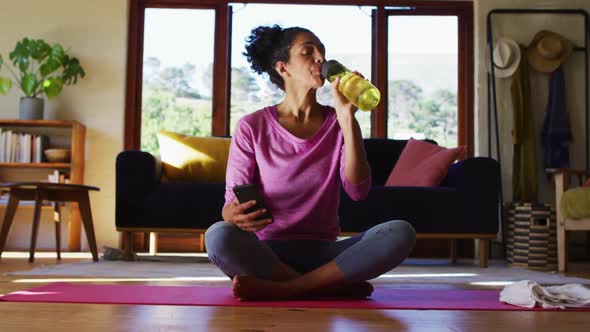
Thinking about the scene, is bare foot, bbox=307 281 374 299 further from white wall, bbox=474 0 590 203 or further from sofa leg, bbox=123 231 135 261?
white wall, bbox=474 0 590 203

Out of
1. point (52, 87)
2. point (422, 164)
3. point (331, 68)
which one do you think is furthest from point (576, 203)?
point (52, 87)

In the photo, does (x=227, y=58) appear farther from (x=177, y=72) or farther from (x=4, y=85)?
(x=4, y=85)

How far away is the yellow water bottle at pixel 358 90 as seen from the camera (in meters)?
1.56

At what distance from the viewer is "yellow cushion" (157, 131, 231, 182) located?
4172 mm

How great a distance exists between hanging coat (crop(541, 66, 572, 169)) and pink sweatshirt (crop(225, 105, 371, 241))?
360 centimetres

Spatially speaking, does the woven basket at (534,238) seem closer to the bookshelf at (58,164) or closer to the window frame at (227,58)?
the window frame at (227,58)

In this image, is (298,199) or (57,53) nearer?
(298,199)

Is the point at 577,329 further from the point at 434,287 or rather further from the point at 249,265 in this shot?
the point at 434,287

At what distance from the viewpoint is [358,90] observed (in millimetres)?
1588

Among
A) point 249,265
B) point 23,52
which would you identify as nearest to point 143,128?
point 23,52

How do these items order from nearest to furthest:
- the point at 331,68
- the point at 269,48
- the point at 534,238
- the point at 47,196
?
the point at 331,68 < the point at 269,48 < the point at 47,196 < the point at 534,238

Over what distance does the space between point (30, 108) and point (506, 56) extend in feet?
11.2

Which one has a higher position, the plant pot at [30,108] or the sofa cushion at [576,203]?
the plant pot at [30,108]

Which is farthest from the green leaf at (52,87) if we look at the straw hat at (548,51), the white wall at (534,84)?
the straw hat at (548,51)
